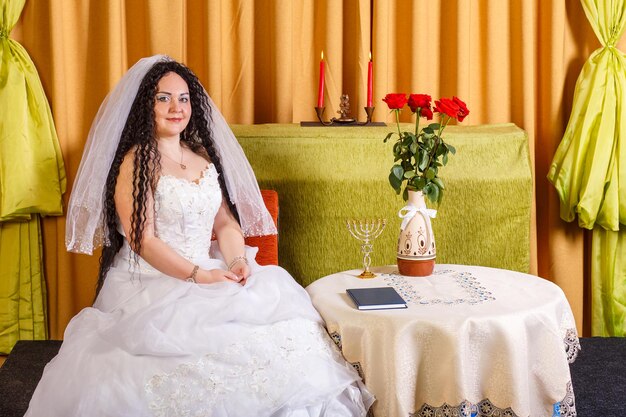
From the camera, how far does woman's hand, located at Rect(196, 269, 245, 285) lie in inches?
112

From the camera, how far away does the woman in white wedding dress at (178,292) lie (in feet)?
7.90

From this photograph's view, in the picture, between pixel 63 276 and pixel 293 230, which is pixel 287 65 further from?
pixel 63 276

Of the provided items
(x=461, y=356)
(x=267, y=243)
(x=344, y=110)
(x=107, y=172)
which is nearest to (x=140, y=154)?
(x=107, y=172)

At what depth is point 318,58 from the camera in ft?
13.3

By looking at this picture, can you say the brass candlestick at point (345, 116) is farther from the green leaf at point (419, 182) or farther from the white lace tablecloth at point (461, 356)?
the white lace tablecloth at point (461, 356)

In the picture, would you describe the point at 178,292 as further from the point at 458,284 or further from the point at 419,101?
the point at 419,101

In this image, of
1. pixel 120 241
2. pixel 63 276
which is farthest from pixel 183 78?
pixel 63 276

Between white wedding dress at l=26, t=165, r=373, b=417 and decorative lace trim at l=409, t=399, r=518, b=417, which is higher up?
white wedding dress at l=26, t=165, r=373, b=417

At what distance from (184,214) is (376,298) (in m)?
0.77

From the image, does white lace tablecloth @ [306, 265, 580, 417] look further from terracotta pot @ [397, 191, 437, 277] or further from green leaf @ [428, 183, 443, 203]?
green leaf @ [428, 183, 443, 203]

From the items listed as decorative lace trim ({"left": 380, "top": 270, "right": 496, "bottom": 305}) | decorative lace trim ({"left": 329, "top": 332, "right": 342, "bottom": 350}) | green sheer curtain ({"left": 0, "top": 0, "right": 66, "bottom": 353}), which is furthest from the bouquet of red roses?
green sheer curtain ({"left": 0, "top": 0, "right": 66, "bottom": 353})

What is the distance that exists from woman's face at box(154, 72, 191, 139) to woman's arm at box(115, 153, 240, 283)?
0.20m

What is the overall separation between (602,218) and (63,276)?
2670mm

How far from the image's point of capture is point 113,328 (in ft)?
8.44
